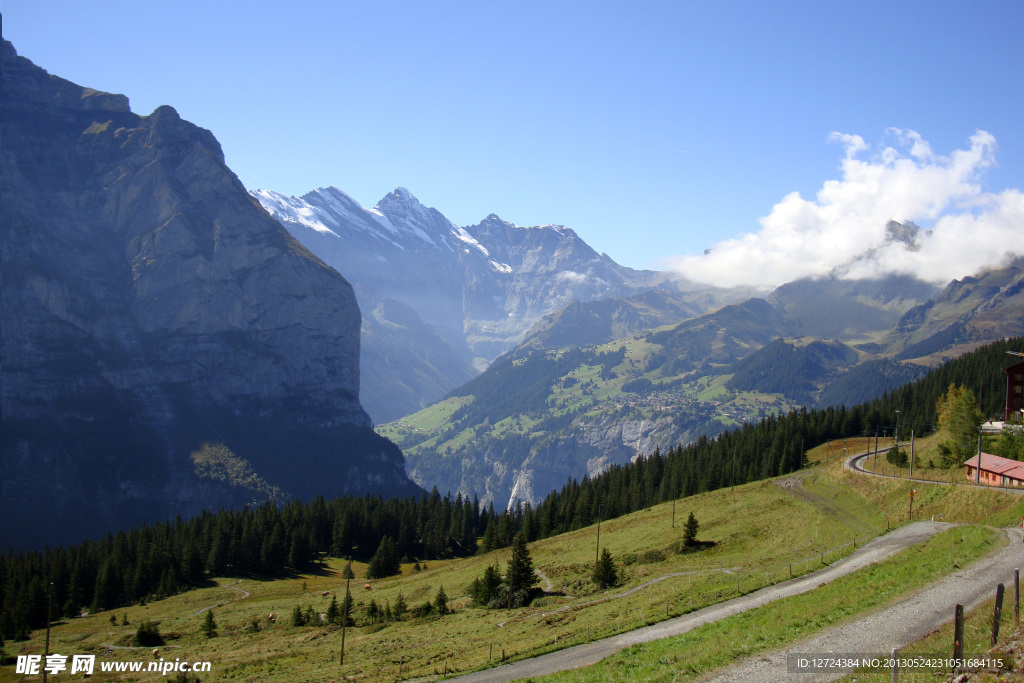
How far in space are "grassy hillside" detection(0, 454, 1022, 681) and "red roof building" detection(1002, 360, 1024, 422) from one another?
31747mm

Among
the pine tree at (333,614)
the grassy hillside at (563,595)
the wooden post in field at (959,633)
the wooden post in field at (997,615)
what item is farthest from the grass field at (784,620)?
the pine tree at (333,614)

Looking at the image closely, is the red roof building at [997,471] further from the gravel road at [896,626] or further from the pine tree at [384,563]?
the pine tree at [384,563]

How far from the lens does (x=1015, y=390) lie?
105m

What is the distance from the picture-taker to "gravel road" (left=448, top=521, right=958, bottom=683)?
1499 inches

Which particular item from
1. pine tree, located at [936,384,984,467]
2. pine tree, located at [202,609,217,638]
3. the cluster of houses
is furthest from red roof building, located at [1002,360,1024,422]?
pine tree, located at [202,609,217,638]

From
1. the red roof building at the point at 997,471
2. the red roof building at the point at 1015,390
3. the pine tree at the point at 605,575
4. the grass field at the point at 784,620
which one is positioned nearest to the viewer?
the grass field at the point at 784,620

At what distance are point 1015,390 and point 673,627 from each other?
321 ft

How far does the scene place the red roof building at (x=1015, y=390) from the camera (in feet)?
338

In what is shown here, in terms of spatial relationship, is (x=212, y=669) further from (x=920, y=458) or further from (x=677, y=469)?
(x=677, y=469)

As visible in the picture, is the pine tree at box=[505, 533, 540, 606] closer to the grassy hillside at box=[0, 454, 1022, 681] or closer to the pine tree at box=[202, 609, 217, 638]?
the grassy hillside at box=[0, 454, 1022, 681]

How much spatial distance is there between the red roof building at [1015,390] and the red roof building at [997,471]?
32.6 meters

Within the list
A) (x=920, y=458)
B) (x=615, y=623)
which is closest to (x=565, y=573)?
(x=615, y=623)

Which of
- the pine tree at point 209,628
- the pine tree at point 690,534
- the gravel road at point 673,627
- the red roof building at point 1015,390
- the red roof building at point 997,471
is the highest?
the red roof building at point 1015,390

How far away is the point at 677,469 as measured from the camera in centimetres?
15500
